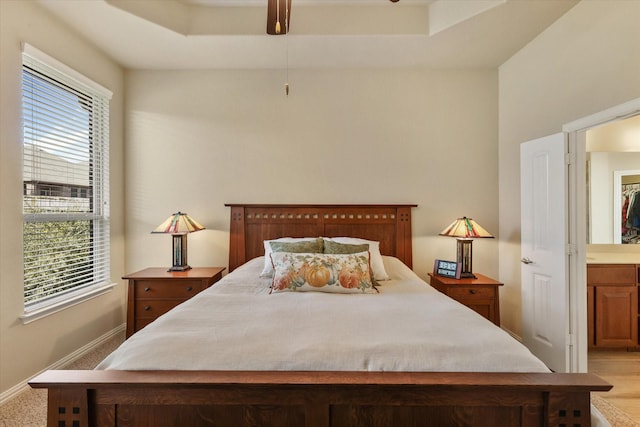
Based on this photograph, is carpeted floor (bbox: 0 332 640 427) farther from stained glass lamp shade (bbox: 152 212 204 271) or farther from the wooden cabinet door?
stained glass lamp shade (bbox: 152 212 204 271)

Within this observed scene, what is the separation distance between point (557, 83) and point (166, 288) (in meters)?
3.83

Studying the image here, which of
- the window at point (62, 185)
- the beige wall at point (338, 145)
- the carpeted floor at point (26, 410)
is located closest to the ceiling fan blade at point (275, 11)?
the beige wall at point (338, 145)

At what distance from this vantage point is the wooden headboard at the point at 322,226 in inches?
130

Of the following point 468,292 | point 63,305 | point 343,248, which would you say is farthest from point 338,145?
point 63,305

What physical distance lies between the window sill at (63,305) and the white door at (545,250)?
Result: 401 cm

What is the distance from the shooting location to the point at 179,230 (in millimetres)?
2975

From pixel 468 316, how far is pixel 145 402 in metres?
1.58

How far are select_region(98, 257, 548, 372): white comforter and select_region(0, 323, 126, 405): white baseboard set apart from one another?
0.91m

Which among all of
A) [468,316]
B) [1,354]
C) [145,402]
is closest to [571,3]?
[468,316]

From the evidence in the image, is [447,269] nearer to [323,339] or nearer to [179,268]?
[323,339]

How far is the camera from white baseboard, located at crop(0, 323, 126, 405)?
214 cm

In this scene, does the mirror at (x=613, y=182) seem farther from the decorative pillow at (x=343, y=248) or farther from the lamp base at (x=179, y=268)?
the lamp base at (x=179, y=268)

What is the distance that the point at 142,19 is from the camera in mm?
2549

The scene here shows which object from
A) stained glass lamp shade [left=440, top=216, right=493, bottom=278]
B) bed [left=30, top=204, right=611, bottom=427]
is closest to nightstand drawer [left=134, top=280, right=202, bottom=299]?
bed [left=30, top=204, right=611, bottom=427]
